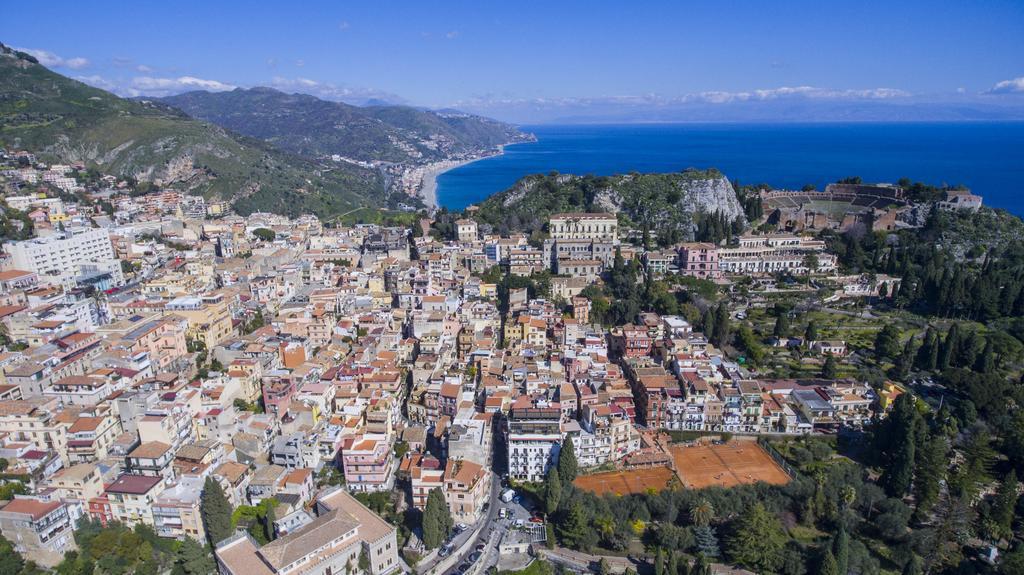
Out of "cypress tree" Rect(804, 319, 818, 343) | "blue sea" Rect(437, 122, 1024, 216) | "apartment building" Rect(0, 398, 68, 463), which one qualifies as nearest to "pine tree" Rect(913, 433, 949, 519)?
"cypress tree" Rect(804, 319, 818, 343)

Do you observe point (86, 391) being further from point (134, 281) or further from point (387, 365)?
point (134, 281)

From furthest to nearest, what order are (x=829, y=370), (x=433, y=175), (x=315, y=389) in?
(x=433, y=175) → (x=829, y=370) → (x=315, y=389)

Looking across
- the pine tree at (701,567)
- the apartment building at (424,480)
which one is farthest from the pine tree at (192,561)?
the pine tree at (701,567)

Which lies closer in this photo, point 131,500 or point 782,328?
point 131,500

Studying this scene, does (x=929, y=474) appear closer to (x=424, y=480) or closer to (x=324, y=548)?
(x=424, y=480)

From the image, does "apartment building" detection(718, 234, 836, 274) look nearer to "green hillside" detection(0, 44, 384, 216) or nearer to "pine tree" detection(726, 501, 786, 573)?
"pine tree" detection(726, 501, 786, 573)

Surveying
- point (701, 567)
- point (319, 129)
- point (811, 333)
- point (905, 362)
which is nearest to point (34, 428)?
point (701, 567)

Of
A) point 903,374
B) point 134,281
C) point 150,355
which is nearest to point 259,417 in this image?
point 150,355
